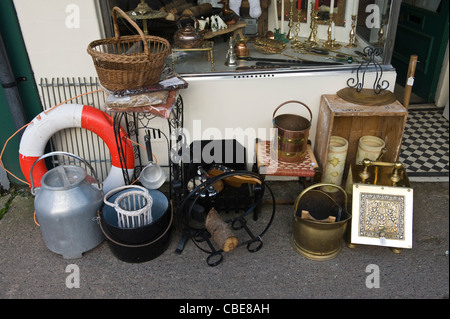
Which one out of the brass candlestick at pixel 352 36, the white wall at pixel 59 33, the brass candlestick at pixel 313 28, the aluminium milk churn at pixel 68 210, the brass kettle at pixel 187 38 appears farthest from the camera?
the brass candlestick at pixel 313 28

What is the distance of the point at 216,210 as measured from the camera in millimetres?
3510

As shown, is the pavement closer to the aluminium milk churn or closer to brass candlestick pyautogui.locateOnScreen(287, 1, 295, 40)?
the aluminium milk churn

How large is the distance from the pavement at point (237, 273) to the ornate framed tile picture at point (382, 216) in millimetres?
157

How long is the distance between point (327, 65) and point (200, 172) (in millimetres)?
1477

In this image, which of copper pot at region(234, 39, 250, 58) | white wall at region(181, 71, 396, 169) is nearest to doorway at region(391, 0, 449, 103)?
white wall at region(181, 71, 396, 169)

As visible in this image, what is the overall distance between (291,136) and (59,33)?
2.07 m

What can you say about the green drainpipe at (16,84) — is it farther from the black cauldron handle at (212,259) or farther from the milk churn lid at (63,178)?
the black cauldron handle at (212,259)

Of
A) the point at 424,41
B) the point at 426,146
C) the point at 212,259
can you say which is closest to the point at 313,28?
the point at 426,146

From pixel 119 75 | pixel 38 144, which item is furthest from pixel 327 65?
pixel 38 144

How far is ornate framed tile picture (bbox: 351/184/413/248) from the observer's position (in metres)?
3.07

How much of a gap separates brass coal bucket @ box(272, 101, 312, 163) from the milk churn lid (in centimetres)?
160

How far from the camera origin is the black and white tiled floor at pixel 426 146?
4.06m

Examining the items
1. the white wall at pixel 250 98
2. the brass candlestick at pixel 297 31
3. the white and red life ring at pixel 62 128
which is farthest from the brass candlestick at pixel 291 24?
the white and red life ring at pixel 62 128

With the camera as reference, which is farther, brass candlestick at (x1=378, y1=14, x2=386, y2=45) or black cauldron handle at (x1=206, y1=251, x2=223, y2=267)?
brass candlestick at (x1=378, y1=14, x2=386, y2=45)
